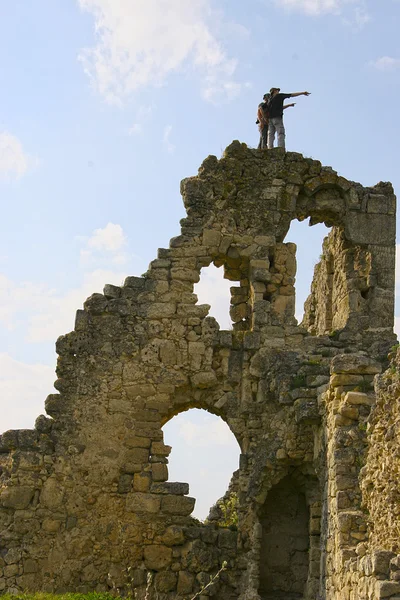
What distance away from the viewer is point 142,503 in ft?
50.4

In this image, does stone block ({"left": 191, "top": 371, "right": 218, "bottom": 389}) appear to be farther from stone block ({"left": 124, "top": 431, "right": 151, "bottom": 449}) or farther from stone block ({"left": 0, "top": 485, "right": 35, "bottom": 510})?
stone block ({"left": 0, "top": 485, "right": 35, "bottom": 510})

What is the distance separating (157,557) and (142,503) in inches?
29.7

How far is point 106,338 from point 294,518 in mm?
3644

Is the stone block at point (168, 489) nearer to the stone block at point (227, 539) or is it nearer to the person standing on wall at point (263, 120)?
the stone block at point (227, 539)

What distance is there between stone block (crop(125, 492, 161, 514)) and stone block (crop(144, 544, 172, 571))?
1.62 feet

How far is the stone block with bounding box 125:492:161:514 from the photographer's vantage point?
50.3ft

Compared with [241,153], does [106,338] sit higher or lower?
lower

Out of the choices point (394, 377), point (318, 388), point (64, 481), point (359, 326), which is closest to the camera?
point (394, 377)

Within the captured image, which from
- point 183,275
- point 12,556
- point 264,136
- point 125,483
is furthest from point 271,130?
point 12,556

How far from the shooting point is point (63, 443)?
1555cm

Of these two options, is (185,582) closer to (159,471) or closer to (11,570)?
(159,471)

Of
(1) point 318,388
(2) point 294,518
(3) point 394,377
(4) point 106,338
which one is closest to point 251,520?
(2) point 294,518

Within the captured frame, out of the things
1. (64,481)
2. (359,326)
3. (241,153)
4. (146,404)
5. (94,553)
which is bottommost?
(94,553)

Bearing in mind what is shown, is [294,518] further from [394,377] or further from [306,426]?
[394,377]
